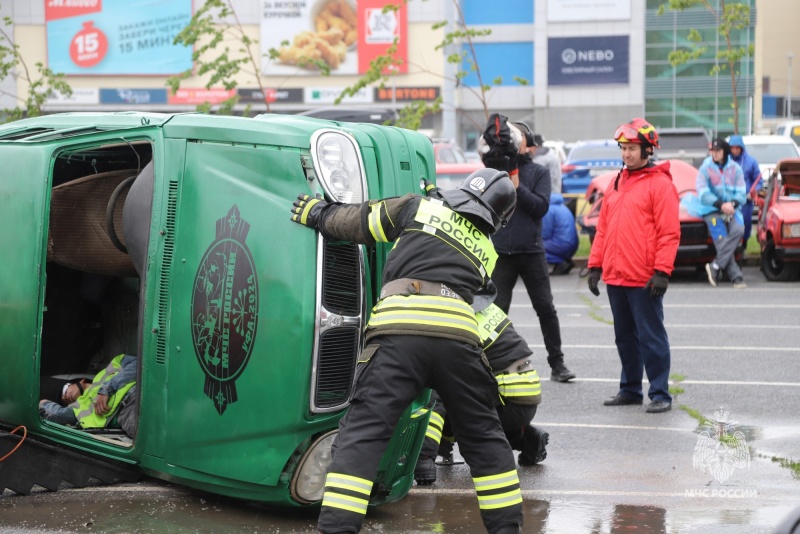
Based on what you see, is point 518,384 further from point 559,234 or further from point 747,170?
point 747,170

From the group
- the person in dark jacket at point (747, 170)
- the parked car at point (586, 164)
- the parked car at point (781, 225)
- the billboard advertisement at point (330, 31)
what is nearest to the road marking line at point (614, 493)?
the parked car at point (781, 225)

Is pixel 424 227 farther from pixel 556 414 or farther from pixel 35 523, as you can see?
pixel 556 414

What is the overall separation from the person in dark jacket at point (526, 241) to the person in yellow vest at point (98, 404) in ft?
9.60

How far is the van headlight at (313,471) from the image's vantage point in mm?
4996

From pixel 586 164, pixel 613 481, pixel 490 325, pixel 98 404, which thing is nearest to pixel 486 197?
pixel 490 325

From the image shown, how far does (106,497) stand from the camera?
18.1 ft

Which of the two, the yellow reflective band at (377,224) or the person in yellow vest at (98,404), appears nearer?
the yellow reflective band at (377,224)

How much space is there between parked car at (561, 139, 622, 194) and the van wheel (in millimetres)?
7810

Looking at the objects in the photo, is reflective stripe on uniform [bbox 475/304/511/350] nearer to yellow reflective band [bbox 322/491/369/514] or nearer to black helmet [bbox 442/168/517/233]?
black helmet [bbox 442/168/517/233]

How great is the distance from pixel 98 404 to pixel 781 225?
10.0 meters

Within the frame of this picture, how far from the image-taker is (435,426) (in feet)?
18.1

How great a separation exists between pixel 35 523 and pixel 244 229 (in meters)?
1.59

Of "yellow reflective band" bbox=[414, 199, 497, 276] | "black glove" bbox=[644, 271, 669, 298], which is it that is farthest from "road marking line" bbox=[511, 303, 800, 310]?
"yellow reflective band" bbox=[414, 199, 497, 276]

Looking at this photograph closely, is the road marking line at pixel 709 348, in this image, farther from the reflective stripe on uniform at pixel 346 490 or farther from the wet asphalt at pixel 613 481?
the reflective stripe on uniform at pixel 346 490
